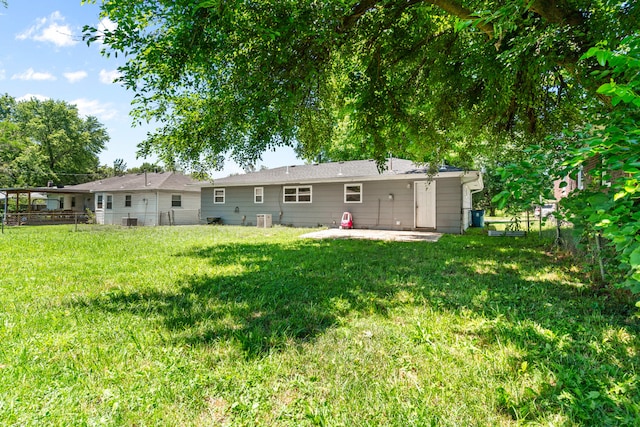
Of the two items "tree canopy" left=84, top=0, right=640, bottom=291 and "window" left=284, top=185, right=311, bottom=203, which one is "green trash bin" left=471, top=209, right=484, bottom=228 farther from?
"window" left=284, top=185, right=311, bottom=203

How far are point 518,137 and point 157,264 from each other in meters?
10.2

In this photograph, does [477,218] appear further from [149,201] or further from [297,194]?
[149,201]

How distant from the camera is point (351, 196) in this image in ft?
49.8

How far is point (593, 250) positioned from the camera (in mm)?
4102

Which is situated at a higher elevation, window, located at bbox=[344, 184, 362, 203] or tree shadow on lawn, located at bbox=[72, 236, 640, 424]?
window, located at bbox=[344, 184, 362, 203]

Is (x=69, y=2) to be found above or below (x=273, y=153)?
above

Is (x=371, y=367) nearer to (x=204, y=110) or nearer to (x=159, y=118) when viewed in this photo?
(x=204, y=110)

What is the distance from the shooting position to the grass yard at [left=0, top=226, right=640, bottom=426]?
190 cm

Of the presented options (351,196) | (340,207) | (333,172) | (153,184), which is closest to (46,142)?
(153,184)

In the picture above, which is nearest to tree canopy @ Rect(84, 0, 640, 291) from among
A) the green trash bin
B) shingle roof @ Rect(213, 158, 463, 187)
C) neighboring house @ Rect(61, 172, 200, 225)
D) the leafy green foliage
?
the leafy green foliage

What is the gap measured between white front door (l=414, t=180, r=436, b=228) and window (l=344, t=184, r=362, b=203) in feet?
8.49

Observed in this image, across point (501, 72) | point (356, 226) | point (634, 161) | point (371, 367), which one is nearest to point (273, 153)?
point (501, 72)

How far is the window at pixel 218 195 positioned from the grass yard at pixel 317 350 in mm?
13928

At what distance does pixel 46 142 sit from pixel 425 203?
132 ft
